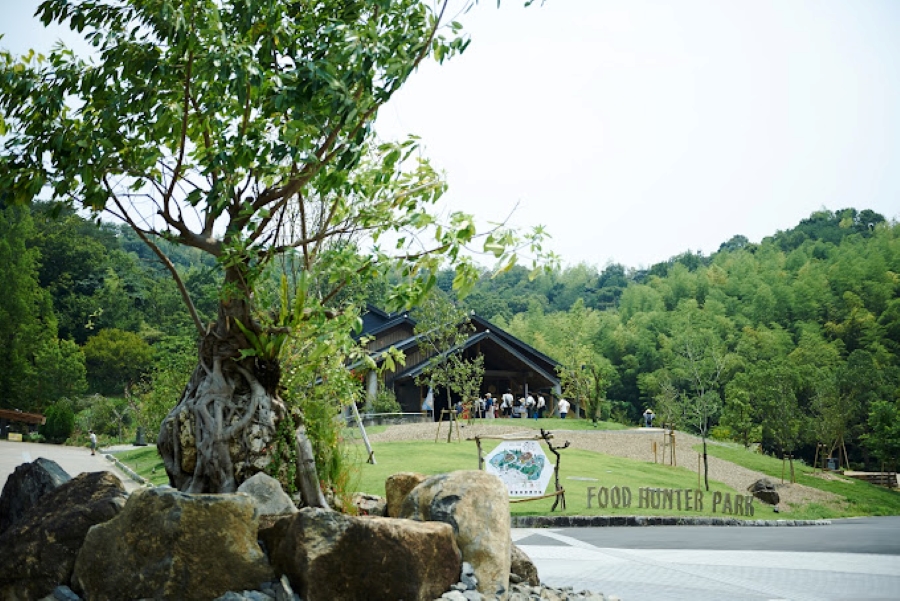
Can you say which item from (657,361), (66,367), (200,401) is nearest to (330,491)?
(200,401)

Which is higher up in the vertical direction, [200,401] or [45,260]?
[45,260]

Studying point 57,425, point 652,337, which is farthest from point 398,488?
point 652,337

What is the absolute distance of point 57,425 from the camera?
31.3 m

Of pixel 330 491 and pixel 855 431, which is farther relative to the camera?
pixel 855 431

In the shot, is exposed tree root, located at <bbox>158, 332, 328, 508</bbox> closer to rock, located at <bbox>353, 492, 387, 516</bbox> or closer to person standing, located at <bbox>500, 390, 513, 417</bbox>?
rock, located at <bbox>353, 492, 387, 516</bbox>

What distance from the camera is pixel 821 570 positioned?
9586 mm

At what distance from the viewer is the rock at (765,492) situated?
2145cm

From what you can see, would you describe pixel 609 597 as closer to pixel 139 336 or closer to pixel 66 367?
pixel 66 367

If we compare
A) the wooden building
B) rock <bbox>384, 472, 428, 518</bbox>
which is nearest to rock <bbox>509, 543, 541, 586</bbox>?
rock <bbox>384, 472, 428, 518</bbox>

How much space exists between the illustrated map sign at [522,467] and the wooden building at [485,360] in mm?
19740

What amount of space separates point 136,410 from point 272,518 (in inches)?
1190

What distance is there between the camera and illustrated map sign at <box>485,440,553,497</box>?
15.5m

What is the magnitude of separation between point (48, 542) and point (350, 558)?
6.68ft

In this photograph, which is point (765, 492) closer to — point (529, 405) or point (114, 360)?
point (529, 405)
